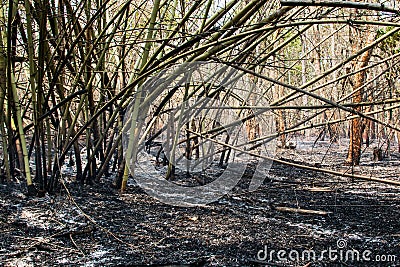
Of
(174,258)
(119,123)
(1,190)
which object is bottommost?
(174,258)

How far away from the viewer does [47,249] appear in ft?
5.33

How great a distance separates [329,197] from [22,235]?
5.95 feet

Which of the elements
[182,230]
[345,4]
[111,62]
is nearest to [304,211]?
[182,230]

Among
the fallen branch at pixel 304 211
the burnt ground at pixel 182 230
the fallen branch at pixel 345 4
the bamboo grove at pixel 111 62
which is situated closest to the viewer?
the fallen branch at pixel 345 4

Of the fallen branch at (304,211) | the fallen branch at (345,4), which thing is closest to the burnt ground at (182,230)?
the fallen branch at (304,211)

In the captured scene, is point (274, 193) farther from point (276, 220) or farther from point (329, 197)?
point (276, 220)

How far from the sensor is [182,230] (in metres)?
1.95

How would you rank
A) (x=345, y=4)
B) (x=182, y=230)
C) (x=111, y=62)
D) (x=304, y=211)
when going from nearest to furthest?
1. (x=345, y=4)
2. (x=182, y=230)
3. (x=304, y=211)
4. (x=111, y=62)

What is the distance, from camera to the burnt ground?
158 cm

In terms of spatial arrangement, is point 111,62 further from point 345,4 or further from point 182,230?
point 345,4

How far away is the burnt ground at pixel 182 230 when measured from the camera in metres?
1.58

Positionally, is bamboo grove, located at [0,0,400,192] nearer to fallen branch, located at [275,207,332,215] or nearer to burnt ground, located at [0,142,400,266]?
burnt ground, located at [0,142,400,266]

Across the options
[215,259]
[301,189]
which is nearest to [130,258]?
[215,259]

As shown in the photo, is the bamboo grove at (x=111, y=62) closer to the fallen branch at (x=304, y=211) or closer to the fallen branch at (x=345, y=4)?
the fallen branch at (x=345, y=4)
